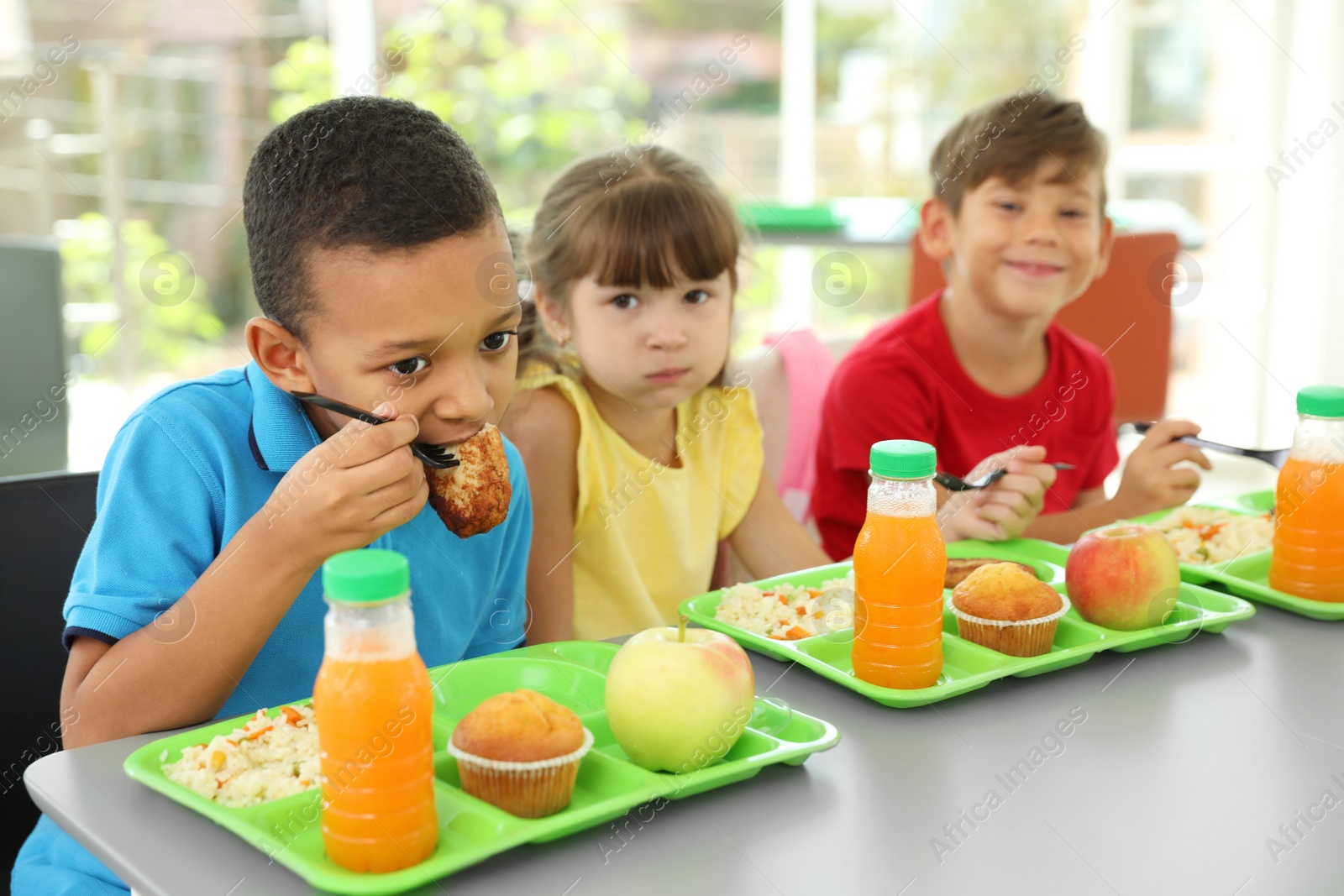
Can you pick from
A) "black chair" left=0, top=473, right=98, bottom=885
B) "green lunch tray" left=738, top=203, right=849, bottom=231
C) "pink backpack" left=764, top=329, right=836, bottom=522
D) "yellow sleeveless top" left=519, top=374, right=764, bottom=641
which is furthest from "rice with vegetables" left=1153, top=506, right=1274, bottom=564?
"green lunch tray" left=738, top=203, right=849, bottom=231

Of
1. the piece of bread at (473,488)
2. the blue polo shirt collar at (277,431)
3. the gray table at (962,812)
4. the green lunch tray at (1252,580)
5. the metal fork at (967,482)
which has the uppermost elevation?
the blue polo shirt collar at (277,431)

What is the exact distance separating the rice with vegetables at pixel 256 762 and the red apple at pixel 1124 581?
780 millimetres

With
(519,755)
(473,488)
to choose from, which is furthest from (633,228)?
(519,755)

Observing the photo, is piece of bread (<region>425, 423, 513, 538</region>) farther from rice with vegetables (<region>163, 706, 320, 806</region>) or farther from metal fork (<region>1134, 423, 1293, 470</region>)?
metal fork (<region>1134, 423, 1293, 470</region>)

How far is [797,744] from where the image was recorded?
3.01 ft

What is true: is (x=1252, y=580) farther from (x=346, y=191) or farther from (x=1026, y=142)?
(x=346, y=191)

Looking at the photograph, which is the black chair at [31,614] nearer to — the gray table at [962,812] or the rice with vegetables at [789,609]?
the gray table at [962,812]

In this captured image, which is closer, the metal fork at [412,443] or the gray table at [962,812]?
the gray table at [962,812]

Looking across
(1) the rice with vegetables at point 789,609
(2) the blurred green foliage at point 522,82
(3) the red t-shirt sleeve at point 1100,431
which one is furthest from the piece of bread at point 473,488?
(2) the blurred green foliage at point 522,82

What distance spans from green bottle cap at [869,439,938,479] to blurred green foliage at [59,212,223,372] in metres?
4.08

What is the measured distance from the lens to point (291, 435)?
122 centimetres

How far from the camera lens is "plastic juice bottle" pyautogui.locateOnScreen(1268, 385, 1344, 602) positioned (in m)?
1.31

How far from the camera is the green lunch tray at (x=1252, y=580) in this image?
1301 millimetres

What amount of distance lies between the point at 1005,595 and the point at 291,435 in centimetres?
75
